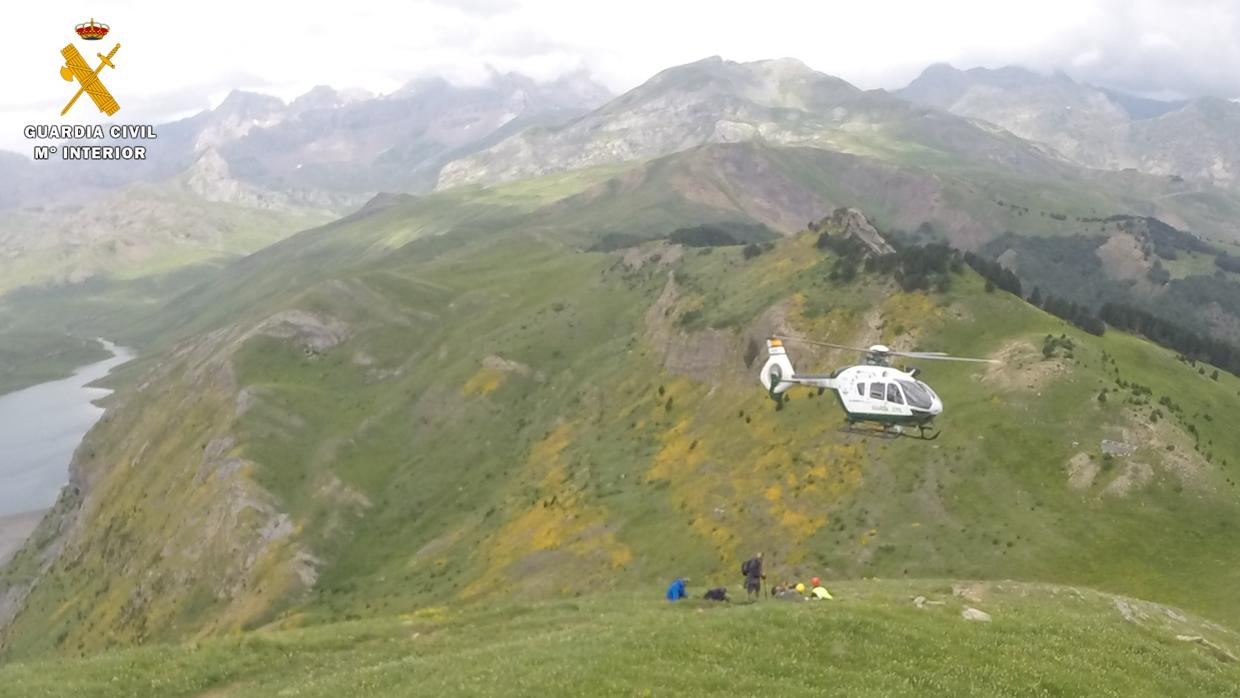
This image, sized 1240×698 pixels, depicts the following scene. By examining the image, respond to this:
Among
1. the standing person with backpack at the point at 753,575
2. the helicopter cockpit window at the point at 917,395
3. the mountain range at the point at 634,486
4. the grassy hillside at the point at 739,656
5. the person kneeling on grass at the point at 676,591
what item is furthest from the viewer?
the helicopter cockpit window at the point at 917,395

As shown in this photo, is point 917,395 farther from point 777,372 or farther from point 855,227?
point 855,227

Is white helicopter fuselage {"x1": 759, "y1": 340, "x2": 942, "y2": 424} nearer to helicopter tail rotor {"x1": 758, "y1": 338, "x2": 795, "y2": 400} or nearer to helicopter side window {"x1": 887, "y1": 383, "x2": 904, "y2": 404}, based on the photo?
helicopter side window {"x1": 887, "y1": 383, "x2": 904, "y2": 404}

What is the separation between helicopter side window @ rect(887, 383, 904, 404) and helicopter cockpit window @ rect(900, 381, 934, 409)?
36 centimetres

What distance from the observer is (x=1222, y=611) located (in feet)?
120

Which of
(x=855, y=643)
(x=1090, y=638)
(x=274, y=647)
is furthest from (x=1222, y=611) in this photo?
(x=274, y=647)

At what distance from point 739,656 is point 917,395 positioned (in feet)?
68.9

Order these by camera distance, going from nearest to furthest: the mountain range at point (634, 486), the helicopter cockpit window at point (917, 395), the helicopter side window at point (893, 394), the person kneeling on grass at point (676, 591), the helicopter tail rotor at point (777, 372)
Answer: the mountain range at point (634, 486)
the person kneeling on grass at point (676, 591)
the helicopter cockpit window at point (917, 395)
the helicopter side window at point (893, 394)
the helicopter tail rotor at point (777, 372)

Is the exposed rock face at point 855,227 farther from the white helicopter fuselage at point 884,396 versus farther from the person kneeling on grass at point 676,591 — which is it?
the person kneeling on grass at point 676,591

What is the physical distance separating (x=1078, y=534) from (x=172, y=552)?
91.9 m

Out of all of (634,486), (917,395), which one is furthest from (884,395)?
(634,486)

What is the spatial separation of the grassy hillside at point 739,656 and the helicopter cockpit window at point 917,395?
374 inches

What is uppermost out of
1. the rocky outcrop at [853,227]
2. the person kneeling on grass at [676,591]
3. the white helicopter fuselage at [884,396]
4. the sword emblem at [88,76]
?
the sword emblem at [88,76]

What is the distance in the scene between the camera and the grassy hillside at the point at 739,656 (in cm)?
2331

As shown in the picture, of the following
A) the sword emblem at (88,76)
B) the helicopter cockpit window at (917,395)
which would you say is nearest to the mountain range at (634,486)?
the helicopter cockpit window at (917,395)
